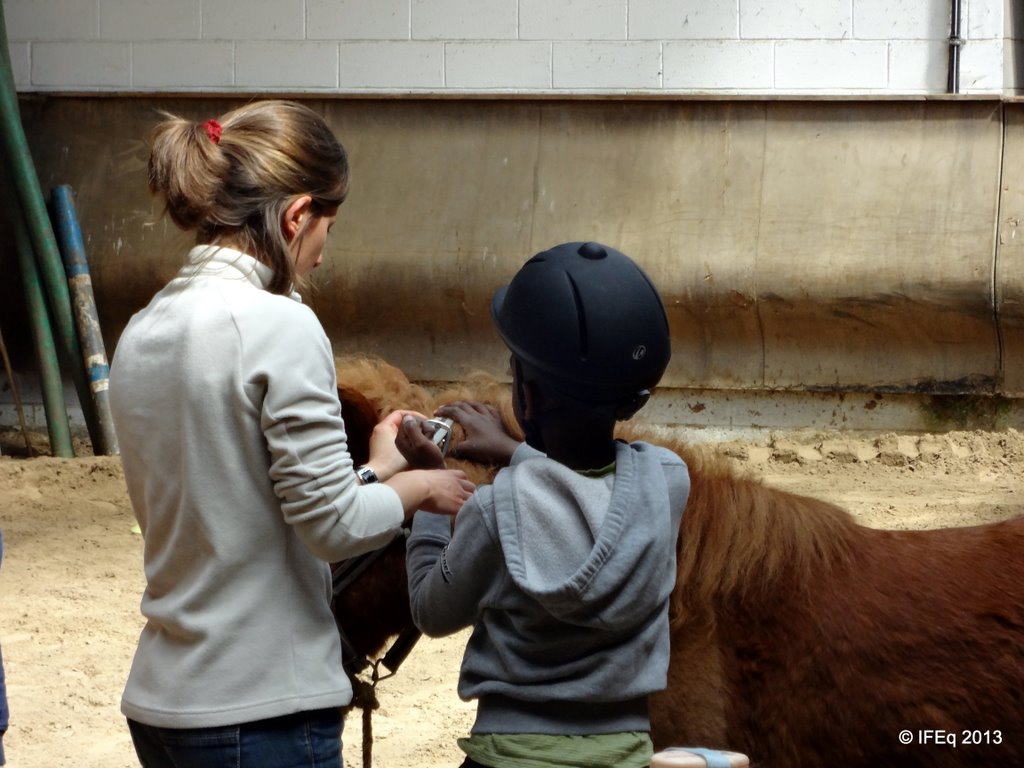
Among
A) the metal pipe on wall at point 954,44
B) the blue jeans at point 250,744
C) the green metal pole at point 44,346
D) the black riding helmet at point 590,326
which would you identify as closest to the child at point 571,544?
the black riding helmet at point 590,326

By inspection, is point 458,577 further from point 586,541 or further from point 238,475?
point 238,475

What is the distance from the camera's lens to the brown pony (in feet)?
6.81

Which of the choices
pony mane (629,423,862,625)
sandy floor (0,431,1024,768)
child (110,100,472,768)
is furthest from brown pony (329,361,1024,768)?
sandy floor (0,431,1024,768)

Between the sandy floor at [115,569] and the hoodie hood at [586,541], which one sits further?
the sandy floor at [115,569]

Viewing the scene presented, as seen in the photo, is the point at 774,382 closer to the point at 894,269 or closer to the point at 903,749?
the point at 894,269

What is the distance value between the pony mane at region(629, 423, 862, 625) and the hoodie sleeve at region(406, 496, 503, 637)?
508 mm

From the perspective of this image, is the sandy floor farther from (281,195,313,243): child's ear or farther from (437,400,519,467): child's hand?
(281,195,313,243): child's ear

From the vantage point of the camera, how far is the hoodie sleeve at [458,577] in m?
1.64

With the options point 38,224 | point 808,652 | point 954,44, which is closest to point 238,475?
point 808,652

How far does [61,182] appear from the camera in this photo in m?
7.43

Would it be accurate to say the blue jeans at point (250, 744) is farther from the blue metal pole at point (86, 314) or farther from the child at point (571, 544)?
the blue metal pole at point (86, 314)

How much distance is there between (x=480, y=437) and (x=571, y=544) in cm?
54

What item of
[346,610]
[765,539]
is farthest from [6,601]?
[765,539]

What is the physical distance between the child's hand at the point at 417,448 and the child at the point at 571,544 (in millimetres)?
235
